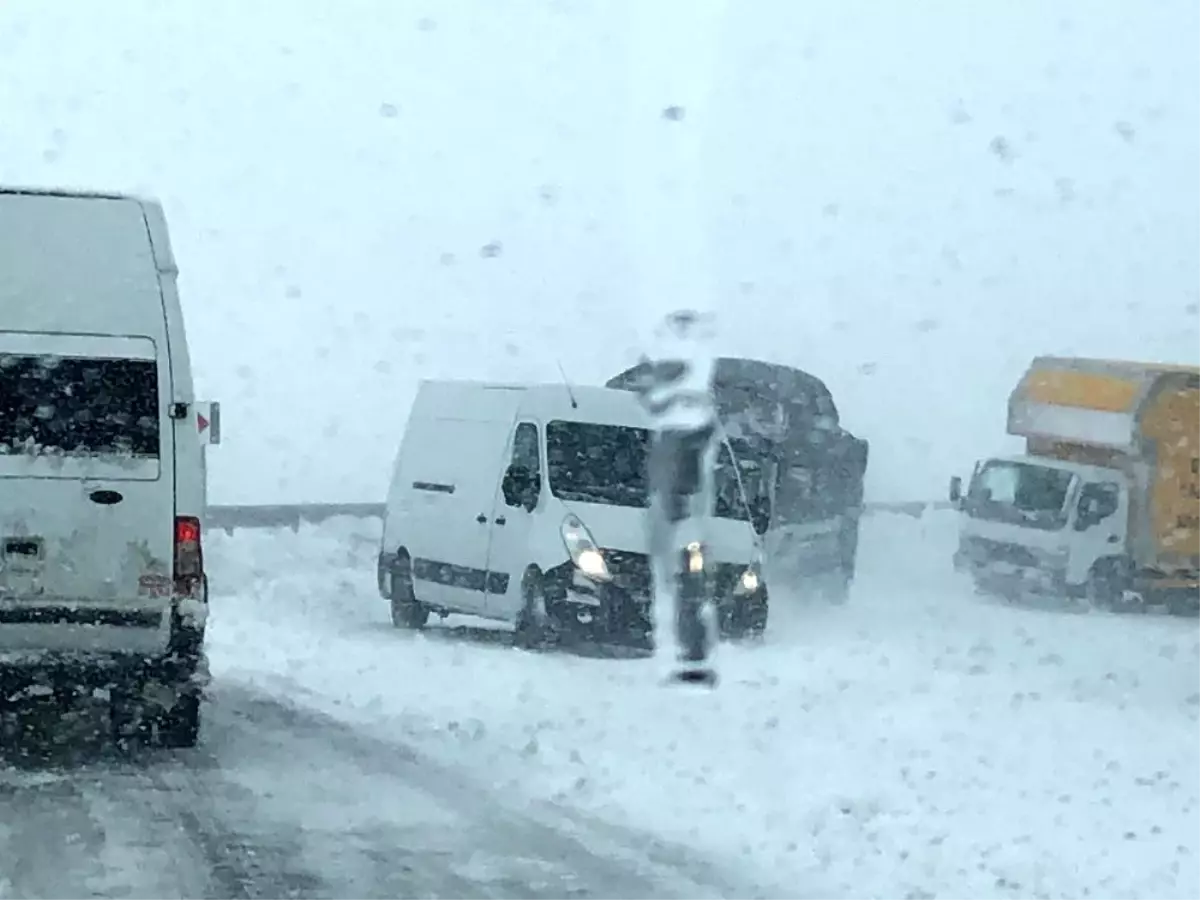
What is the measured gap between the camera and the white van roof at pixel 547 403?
19.0 m

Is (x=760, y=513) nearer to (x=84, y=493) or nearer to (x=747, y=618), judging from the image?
(x=747, y=618)

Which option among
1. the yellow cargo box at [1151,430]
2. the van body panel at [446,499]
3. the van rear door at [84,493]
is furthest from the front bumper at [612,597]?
the yellow cargo box at [1151,430]

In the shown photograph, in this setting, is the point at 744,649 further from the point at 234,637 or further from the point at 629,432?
the point at 234,637

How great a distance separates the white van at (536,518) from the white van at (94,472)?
7.06 metres

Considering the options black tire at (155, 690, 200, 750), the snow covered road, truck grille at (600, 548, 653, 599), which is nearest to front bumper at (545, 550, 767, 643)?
truck grille at (600, 548, 653, 599)

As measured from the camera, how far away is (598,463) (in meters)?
18.8

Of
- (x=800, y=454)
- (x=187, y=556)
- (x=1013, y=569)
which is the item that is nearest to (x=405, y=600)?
(x=800, y=454)

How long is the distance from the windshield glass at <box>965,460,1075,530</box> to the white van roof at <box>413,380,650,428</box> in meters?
12.0

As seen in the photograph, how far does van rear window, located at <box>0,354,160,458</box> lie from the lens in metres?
10.7

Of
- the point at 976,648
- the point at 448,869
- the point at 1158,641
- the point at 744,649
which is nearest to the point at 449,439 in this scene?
the point at 744,649

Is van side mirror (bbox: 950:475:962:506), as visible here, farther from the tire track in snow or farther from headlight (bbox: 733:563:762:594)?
the tire track in snow

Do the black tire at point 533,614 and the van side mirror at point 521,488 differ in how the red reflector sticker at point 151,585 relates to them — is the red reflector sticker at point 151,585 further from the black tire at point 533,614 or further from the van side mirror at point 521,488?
the van side mirror at point 521,488

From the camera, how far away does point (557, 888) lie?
827 centimetres

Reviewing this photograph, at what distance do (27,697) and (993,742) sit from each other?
227 inches
